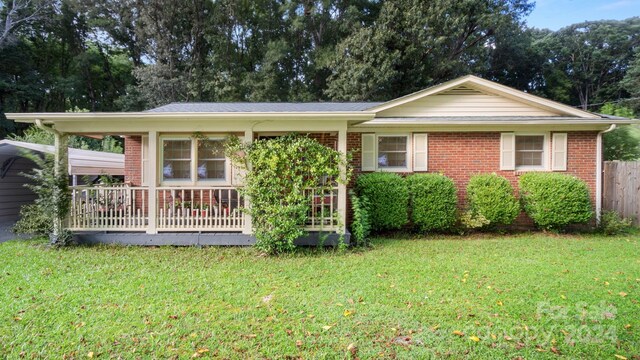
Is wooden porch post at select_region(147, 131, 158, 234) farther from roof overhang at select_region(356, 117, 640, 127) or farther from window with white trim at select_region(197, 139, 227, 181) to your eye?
roof overhang at select_region(356, 117, 640, 127)

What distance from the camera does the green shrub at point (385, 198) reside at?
7387mm

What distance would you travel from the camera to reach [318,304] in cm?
375

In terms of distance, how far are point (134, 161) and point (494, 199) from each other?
9.42 m

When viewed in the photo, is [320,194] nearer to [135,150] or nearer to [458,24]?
[135,150]

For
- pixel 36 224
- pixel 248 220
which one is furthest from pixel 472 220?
pixel 36 224

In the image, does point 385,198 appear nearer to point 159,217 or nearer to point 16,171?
point 159,217

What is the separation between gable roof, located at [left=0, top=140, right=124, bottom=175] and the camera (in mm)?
8469

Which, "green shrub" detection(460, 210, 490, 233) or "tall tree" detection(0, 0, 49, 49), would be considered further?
"tall tree" detection(0, 0, 49, 49)

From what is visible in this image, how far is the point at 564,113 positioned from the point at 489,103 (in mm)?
1870

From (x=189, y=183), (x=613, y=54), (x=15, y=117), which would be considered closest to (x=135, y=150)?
(x=189, y=183)

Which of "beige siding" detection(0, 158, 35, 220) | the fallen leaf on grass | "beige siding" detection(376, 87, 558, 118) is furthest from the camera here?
"beige siding" detection(0, 158, 35, 220)

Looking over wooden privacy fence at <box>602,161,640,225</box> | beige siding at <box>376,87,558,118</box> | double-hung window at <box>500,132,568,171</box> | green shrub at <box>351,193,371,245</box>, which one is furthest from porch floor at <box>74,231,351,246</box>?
wooden privacy fence at <box>602,161,640,225</box>

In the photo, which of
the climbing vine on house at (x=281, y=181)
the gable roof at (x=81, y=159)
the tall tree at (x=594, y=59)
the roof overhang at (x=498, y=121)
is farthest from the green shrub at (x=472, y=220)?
the tall tree at (x=594, y=59)

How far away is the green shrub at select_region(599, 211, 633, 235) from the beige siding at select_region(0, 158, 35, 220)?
51.4 ft
